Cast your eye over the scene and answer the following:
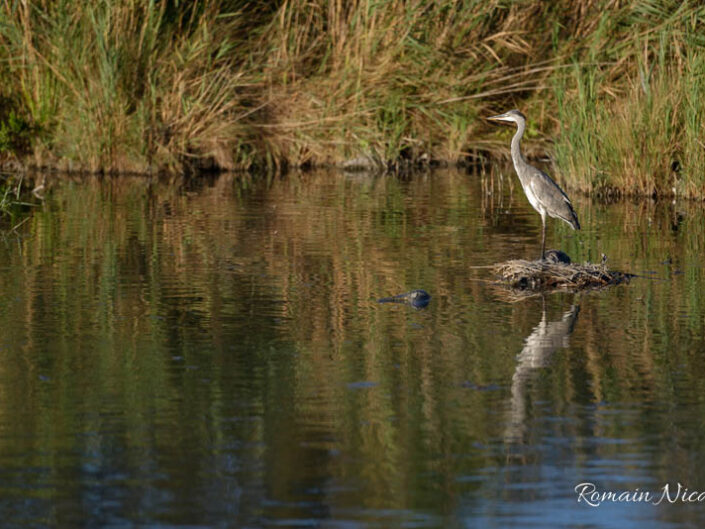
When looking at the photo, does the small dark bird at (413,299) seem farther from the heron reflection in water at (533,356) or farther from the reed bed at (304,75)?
the reed bed at (304,75)

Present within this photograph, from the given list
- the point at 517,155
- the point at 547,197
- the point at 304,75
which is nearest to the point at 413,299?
the point at 547,197

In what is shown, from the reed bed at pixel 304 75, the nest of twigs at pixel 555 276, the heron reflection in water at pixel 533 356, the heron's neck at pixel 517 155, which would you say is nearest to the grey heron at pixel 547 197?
the heron's neck at pixel 517 155

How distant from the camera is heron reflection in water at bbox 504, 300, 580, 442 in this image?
246 inches

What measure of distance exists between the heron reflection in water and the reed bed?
25.3ft

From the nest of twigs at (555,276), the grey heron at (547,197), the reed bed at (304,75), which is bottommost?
the nest of twigs at (555,276)

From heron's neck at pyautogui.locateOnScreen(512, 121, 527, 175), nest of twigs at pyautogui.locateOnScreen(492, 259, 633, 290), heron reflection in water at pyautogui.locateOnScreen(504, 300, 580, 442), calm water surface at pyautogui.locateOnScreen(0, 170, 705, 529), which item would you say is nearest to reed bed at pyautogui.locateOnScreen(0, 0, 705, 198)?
heron's neck at pyautogui.locateOnScreen(512, 121, 527, 175)

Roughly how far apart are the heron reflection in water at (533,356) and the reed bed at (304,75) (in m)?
7.70

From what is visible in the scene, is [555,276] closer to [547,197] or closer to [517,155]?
[547,197]

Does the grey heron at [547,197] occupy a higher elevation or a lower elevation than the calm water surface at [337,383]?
higher

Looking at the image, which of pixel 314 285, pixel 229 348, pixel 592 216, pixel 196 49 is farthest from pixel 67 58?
pixel 229 348

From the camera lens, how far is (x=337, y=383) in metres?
6.99

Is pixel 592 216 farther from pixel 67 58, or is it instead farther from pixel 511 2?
pixel 67 58

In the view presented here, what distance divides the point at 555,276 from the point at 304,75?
10.3 metres

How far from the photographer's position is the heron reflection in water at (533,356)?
6.26 m
